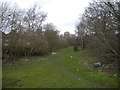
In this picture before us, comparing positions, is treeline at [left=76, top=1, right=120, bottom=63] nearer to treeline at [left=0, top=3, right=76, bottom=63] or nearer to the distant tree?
treeline at [left=0, top=3, right=76, bottom=63]

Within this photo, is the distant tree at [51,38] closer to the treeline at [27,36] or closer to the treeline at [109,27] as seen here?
the treeline at [27,36]

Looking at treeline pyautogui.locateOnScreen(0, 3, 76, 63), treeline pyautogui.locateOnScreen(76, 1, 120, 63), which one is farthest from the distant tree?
treeline pyautogui.locateOnScreen(76, 1, 120, 63)

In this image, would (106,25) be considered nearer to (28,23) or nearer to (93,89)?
(93,89)

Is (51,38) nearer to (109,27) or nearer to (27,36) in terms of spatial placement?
(27,36)

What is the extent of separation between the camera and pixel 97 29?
28.7 feet

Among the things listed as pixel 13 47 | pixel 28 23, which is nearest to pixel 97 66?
pixel 13 47

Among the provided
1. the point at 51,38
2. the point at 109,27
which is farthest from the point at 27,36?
the point at 109,27

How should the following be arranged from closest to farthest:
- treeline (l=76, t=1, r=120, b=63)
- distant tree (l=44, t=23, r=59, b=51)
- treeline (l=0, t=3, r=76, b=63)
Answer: treeline (l=76, t=1, r=120, b=63), treeline (l=0, t=3, r=76, b=63), distant tree (l=44, t=23, r=59, b=51)

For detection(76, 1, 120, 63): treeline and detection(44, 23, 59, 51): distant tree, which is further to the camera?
detection(44, 23, 59, 51): distant tree

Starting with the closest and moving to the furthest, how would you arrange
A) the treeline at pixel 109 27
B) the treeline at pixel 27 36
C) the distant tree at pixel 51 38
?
1. the treeline at pixel 109 27
2. the treeline at pixel 27 36
3. the distant tree at pixel 51 38

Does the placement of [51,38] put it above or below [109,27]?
above

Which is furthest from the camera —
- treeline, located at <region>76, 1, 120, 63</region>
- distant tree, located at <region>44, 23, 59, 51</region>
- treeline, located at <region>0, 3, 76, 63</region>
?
distant tree, located at <region>44, 23, 59, 51</region>

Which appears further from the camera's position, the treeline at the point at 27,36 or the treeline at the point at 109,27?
the treeline at the point at 27,36

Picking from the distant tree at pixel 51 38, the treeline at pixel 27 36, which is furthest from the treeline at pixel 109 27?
the distant tree at pixel 51 38
